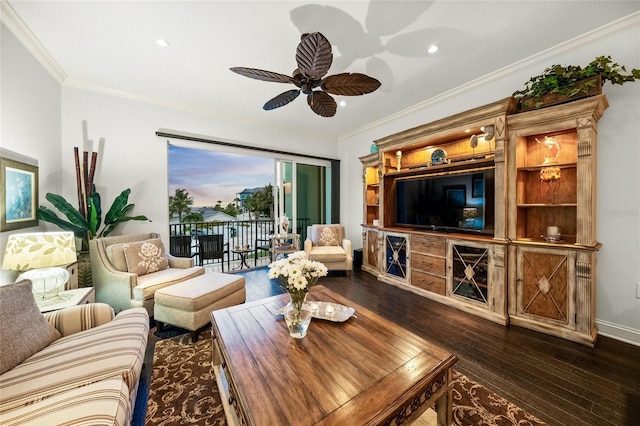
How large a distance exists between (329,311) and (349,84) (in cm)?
181

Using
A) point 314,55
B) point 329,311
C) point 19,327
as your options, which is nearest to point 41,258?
point 19,327

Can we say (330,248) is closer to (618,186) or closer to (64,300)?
(64,300)

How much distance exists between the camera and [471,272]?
9.11 feet

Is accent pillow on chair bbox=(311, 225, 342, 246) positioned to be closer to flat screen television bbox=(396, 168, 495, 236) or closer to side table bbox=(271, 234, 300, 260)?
side table bbox=(271, 234, 300, 260)

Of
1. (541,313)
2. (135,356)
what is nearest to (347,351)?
(135,356)

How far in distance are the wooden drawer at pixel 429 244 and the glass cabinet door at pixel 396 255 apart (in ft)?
0.56

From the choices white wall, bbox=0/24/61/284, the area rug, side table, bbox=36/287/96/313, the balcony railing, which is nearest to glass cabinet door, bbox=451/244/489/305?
the area rug

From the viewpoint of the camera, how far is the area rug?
4.64 feet

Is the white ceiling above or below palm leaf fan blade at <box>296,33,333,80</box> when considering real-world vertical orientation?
above

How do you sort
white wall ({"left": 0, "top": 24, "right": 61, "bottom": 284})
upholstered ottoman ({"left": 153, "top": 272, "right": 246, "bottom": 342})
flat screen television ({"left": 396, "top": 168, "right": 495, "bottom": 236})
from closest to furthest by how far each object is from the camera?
white wall ({"left": 0, "top": 24, "right": 61, "bottom": 284})
upholstered ottoman ({"left": 153, "top": 272, "right": 246, "bottom": 342})
flat screen television ({"left": 396, "top": 168, "right": 495, "bottom": 236})

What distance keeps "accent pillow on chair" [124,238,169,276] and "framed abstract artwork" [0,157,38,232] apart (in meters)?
0.83

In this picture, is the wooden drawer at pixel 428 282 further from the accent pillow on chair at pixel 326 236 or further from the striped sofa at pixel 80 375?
the striped sofa at pixel 80 375

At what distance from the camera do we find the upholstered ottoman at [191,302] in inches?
86.7

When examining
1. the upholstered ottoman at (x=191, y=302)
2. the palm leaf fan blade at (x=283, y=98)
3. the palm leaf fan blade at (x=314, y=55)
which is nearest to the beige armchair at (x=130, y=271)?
the upholstered ottoman at (x=191, y=302)
